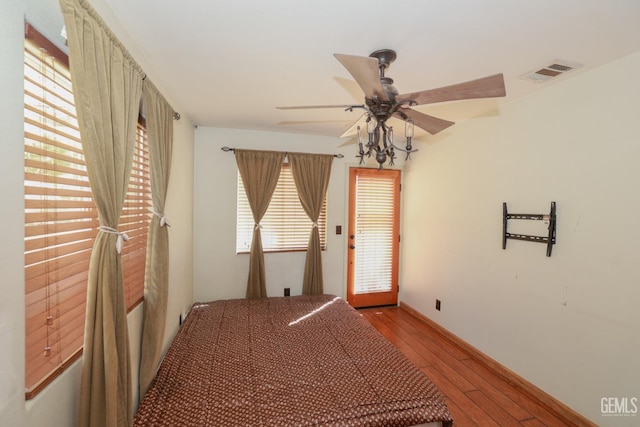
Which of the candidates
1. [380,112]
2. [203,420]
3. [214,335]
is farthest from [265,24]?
[214,335]

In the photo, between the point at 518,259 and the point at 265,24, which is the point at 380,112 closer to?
the point at 265,24

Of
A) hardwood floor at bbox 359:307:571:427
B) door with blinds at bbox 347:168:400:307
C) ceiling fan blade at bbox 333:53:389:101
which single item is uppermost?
ceiling fan blade at bbox 333:53:389:101

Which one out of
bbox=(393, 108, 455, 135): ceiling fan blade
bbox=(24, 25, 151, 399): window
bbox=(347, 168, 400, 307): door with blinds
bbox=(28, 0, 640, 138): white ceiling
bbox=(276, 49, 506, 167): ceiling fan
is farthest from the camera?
bbox=(347, 168, 400, 307): door with blinds

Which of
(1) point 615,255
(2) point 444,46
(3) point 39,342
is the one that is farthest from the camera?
(1) point 615,255

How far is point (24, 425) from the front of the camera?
33.1 inches

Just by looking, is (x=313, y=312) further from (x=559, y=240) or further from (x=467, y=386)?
(x=559, y=240)

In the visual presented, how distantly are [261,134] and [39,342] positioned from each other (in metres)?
3.00

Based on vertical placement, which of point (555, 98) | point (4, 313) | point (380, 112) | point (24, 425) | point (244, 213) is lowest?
point (24, 425)

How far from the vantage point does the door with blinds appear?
3.89 m

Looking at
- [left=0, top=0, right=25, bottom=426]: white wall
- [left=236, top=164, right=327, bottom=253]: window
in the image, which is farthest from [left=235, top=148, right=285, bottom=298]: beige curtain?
[left=0, top=0, right=25, bottom=426]: white wall

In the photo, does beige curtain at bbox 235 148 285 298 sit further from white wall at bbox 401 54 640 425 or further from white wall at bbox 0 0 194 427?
white wall at bbox 0 0 194 427

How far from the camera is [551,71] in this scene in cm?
189

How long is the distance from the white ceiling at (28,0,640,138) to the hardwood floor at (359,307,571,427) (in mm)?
2578

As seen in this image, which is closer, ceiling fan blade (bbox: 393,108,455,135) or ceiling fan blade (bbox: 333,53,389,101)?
ceiling fan blade (bbox: 333,53,389,101)
